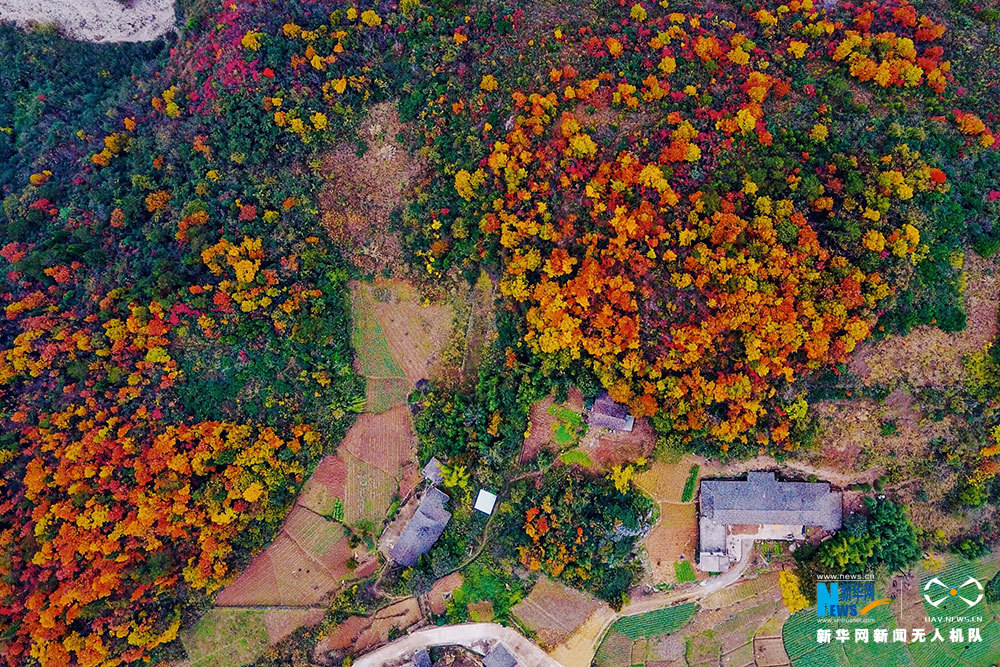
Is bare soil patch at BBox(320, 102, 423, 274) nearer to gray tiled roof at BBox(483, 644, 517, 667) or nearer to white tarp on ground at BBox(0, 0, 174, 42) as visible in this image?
white tarp on ground at BBox(0, 0, 174, 42)

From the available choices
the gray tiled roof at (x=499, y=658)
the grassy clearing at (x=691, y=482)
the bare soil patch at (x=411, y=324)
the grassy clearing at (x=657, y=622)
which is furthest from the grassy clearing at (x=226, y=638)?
the grassy clearing at (x=691, y=482)

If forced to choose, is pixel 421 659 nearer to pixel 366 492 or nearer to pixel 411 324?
pixel 366 492

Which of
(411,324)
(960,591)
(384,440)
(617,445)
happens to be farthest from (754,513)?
(411,324)

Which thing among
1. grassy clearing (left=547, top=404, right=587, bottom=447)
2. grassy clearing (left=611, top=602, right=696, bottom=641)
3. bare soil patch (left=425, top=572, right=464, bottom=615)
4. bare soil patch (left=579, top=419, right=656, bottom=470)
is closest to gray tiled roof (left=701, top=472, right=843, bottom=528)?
bare soil patch (left=579, top=419, right=656, bottom=470)

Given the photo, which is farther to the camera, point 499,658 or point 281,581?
point 281,581

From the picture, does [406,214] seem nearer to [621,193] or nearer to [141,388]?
[621,193]

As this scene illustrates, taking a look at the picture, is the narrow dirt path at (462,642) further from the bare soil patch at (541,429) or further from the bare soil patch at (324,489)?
the bare soil patch at (541,429)

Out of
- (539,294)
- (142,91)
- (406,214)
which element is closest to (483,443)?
(539,294)
